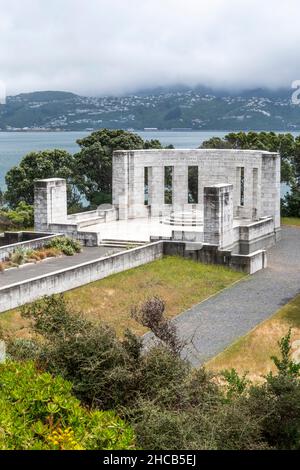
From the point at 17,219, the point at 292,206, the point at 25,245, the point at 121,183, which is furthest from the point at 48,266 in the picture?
the point at 292,206

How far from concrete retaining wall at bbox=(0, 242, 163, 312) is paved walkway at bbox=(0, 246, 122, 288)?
105cm

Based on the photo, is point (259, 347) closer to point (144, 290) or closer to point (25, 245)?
point (144, 290)

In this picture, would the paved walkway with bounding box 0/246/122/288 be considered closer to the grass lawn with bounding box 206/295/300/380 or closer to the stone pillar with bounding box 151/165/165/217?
the grass lawn with bounding box 206/295/300/380

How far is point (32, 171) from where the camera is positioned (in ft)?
134

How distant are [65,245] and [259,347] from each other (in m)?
10.6

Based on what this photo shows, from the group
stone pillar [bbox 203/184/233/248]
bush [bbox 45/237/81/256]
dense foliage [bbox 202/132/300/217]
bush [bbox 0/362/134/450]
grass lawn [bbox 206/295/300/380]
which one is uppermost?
dense foliage [bbox 202/132/300/217]

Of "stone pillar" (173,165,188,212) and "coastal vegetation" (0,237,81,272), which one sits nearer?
"coastal vegetation" (0,237,81,272)

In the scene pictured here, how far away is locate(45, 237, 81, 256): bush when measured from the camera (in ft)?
85.0

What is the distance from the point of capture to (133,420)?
9.67m

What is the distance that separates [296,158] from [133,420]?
Answer: 35.7 metres

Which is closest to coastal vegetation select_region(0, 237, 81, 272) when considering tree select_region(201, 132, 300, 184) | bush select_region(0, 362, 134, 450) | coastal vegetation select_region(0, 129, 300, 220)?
bush select_region(0, 362, 134, 450)
